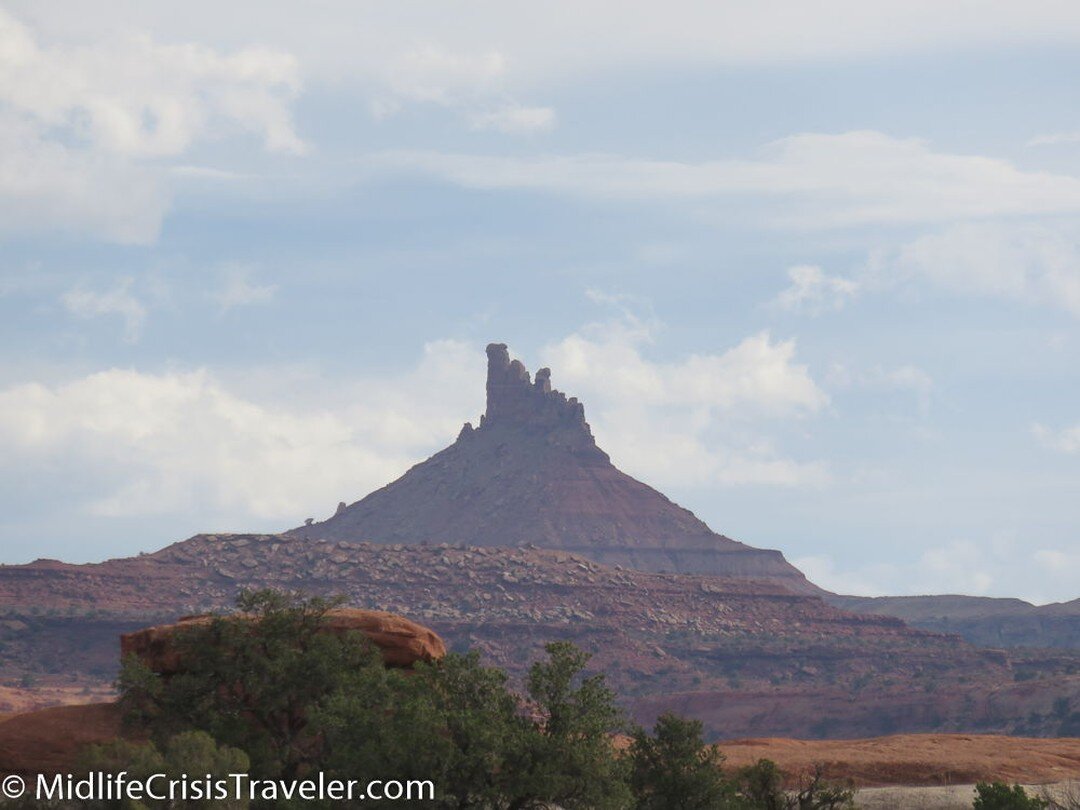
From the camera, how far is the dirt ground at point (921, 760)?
164 feet

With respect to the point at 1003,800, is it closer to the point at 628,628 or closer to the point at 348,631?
the point at 348,631

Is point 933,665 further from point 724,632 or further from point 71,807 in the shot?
point 71,807

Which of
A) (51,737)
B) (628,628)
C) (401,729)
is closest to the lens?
(401,729)

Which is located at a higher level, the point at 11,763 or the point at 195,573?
the point at 195,573

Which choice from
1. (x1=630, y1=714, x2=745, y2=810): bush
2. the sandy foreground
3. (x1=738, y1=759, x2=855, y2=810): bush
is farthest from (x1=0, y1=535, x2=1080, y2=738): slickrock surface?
(x1=630, y1=714, x2=745, y2=810): bush

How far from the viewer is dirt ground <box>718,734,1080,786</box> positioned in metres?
50.0

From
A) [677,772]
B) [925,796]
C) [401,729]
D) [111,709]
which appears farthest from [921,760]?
[111,709]

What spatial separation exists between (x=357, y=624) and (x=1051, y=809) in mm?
20730

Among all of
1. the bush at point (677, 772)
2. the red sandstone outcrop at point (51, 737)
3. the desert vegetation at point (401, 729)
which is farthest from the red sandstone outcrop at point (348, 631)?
the bush at point (677, 772)

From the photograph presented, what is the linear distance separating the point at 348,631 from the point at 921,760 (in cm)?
1915

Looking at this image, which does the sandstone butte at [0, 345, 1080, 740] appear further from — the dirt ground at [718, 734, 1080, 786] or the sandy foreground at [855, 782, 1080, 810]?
the sandy foreground at [855, 782, 1080, 810]

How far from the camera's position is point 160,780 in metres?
34.5

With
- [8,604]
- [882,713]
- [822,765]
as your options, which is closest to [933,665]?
[882,713]

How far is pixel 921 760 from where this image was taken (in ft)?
169
